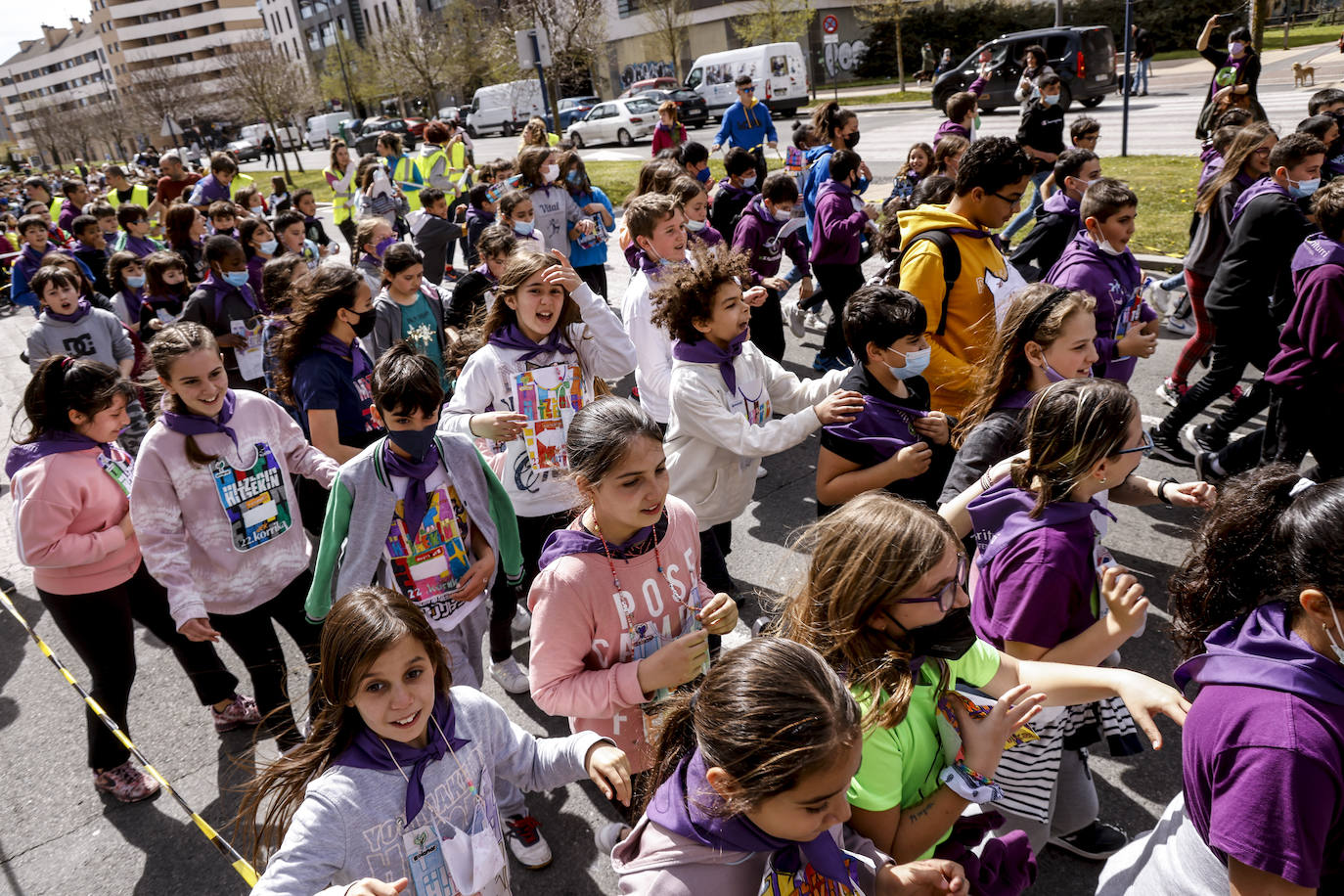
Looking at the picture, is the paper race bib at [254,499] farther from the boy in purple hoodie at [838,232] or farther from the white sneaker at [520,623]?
the boy in purple hoodie at [838,232]

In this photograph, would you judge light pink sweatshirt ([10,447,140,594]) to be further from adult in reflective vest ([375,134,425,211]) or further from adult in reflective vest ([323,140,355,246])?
adult in reflective vest ([375,134,425,211])

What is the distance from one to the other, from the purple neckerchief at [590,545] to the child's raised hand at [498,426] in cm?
112

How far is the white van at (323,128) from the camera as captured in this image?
50.7 m

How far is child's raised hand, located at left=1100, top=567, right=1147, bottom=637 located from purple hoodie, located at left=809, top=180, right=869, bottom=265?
16.4ft

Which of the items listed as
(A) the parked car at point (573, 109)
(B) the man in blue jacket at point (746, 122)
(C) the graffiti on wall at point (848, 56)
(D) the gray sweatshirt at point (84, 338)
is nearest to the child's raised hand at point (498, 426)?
(D) the gray sweatshirt at point (84, 338)

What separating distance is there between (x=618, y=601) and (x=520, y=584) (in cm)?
194

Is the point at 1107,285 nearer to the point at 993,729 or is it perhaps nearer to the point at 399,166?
the point at 993,729

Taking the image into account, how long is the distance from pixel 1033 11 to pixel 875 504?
45.4m

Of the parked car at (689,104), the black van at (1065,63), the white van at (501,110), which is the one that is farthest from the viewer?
the white van at (501,110)

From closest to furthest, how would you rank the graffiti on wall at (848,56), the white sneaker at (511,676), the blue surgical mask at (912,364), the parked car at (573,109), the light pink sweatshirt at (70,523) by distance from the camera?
1. the blue surgical mask at (912,364)
2. the light pink sweatshirt at (70,523)
3. the white sneaker at (511,676)
4. the parked car at (573,109)
5. the graffiti on wall at (848,56)

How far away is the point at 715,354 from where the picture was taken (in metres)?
3.85

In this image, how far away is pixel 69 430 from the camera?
12.4ft

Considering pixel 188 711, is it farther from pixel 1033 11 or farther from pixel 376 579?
pixel 1033 11

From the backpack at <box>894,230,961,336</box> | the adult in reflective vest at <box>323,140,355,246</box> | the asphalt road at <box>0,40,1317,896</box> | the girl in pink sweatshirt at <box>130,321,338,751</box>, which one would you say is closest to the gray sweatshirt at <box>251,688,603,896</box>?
the asphalt road at <box>0,40,1317,896</box>
